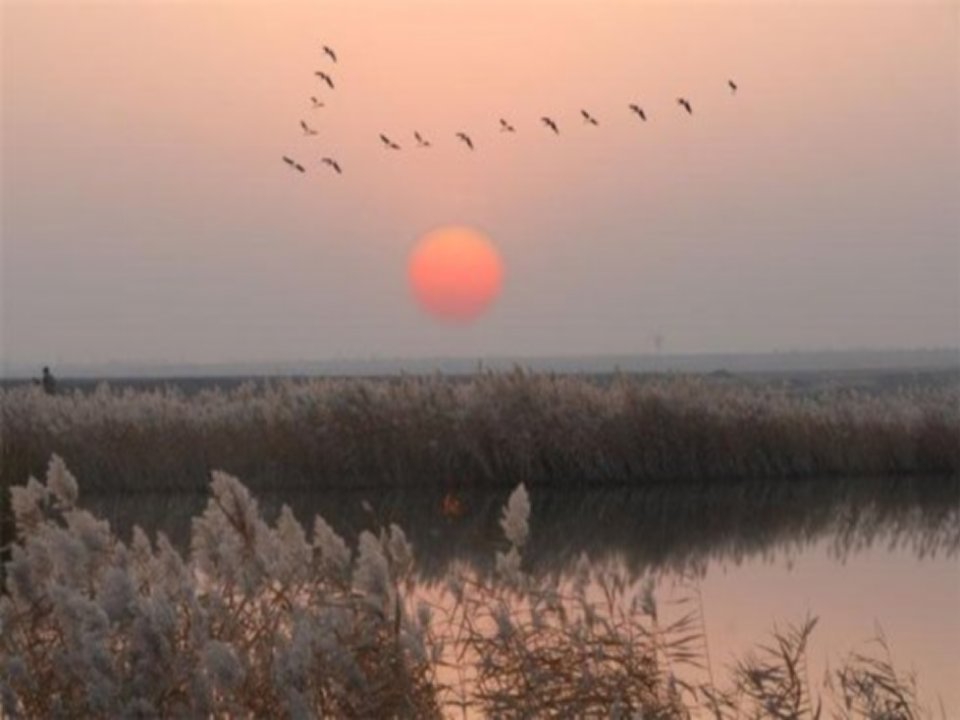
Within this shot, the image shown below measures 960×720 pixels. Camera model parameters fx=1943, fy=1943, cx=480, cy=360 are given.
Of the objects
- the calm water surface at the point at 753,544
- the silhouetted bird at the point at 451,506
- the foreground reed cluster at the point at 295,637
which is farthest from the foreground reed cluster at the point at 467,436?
the foreground reed cluster at the point at 295,637

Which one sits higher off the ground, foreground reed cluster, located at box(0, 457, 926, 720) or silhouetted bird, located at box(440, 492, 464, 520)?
foreground reed cluster, located at box(0, 457, 926, 720)

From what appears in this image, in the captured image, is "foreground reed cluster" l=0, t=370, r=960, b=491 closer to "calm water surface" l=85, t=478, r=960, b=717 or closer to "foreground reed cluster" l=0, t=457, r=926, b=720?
"calm water surface" l=85, t=478, r=960, b=717

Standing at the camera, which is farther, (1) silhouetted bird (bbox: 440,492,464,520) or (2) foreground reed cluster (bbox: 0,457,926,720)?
(1) silhouetted bird (bbox: 440,492,464,520)

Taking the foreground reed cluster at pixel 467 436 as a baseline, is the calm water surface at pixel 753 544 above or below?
below

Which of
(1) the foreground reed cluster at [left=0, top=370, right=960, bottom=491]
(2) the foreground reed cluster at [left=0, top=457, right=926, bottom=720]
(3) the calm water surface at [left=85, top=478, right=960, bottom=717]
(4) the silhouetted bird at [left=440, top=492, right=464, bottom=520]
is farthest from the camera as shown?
(1) the foreground reed cluster at [left=0, top=370, right=960, bottom=491]

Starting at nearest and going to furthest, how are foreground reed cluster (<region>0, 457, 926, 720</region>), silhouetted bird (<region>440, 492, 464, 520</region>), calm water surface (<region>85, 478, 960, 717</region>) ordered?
foreground reed cluster (<region>0, 457, 926, 720</region>)
calm water surface (<region>85, 478, 960, 717</region>)
silhouetted bird (<region>440, 492, 464, 520</region>)

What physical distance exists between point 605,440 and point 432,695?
1404cm

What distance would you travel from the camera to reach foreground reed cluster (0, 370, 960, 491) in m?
19.7

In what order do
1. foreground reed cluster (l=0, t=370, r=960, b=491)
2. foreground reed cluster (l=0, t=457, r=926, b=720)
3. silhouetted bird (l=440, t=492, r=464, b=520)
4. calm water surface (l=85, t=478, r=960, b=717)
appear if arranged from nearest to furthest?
foreground reed cluster (l=0, t=457, r=926, b=720) < calm water surface (l=85, t=478, r=960, b=717) < silhouetted bird (l=440, t=492, r=464, b=520) < foreground reed cluster (l=0, t=370, r=960, b=491)

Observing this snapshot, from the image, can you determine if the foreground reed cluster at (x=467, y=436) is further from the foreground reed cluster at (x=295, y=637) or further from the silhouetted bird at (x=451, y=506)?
the foreground reed cluster at (x=295, y=637)

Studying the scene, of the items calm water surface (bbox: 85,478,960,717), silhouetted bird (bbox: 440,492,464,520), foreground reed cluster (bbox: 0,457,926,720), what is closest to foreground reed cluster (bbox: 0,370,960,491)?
calm water surface (bbox: 85,478,960,717)

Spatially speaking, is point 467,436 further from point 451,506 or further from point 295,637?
point 295,637

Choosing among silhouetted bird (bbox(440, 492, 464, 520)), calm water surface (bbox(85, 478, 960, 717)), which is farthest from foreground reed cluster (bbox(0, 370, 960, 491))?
silhouetted bird (bbox(440, 492, 464, 520))

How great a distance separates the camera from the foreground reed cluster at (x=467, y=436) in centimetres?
1970
